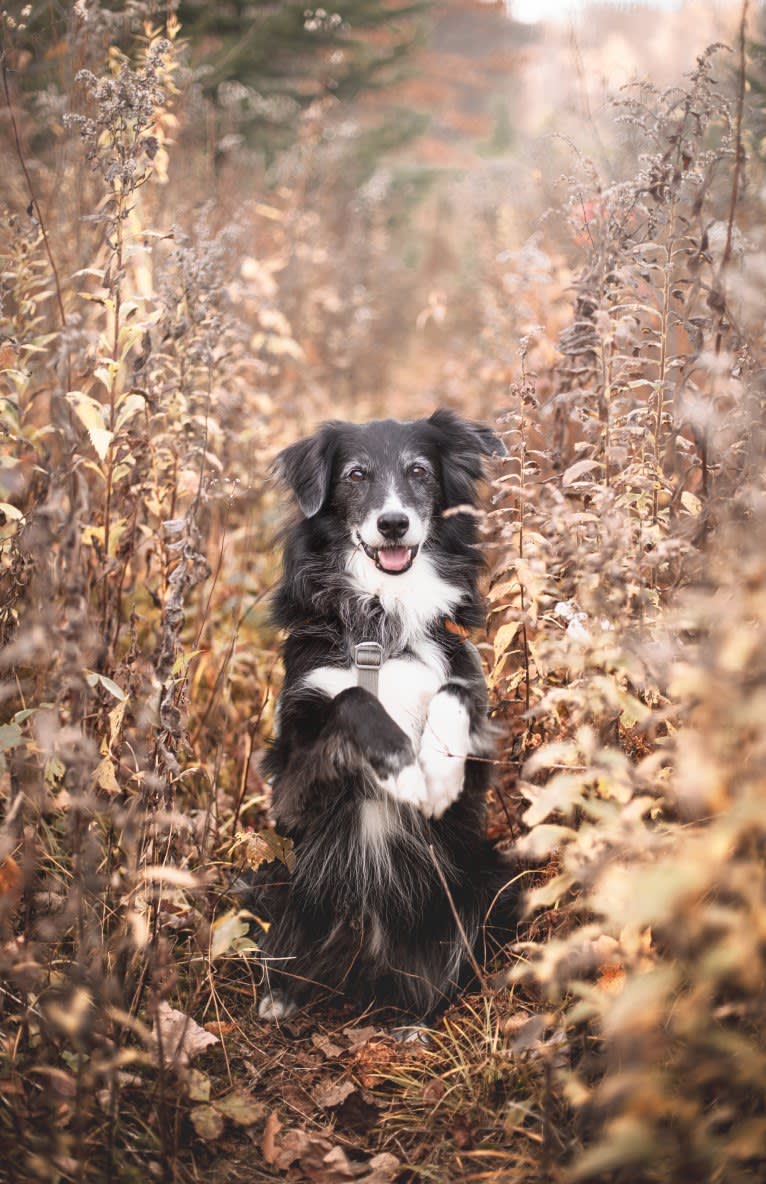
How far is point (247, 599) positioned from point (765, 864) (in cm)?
350

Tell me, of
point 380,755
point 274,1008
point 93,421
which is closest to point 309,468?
point 93,421

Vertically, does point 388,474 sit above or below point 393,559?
above

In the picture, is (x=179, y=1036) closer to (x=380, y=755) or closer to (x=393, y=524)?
(x=380, y=755)

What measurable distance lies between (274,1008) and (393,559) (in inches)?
60.7

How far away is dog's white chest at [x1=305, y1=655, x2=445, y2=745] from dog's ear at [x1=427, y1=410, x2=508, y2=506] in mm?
703

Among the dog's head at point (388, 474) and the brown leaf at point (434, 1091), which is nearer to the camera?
the brown leaf at point (434, 1091)

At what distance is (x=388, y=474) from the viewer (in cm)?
316

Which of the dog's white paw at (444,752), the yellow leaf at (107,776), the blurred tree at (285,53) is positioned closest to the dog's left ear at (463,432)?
the dog's white paw at (444,752)

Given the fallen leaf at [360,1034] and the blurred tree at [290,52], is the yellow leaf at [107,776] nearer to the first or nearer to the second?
the fallen leaf at [360,1034]

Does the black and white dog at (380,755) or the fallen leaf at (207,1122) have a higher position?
the black and white dog at (380,755)

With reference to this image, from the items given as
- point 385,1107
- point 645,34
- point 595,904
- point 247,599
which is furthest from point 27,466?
point 645,34

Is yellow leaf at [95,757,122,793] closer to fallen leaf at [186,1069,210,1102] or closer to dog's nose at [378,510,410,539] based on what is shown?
fallen leaf at [186,1069,210,1102]

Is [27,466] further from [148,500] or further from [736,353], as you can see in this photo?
[736,353]

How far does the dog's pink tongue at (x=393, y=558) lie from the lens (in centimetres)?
297
